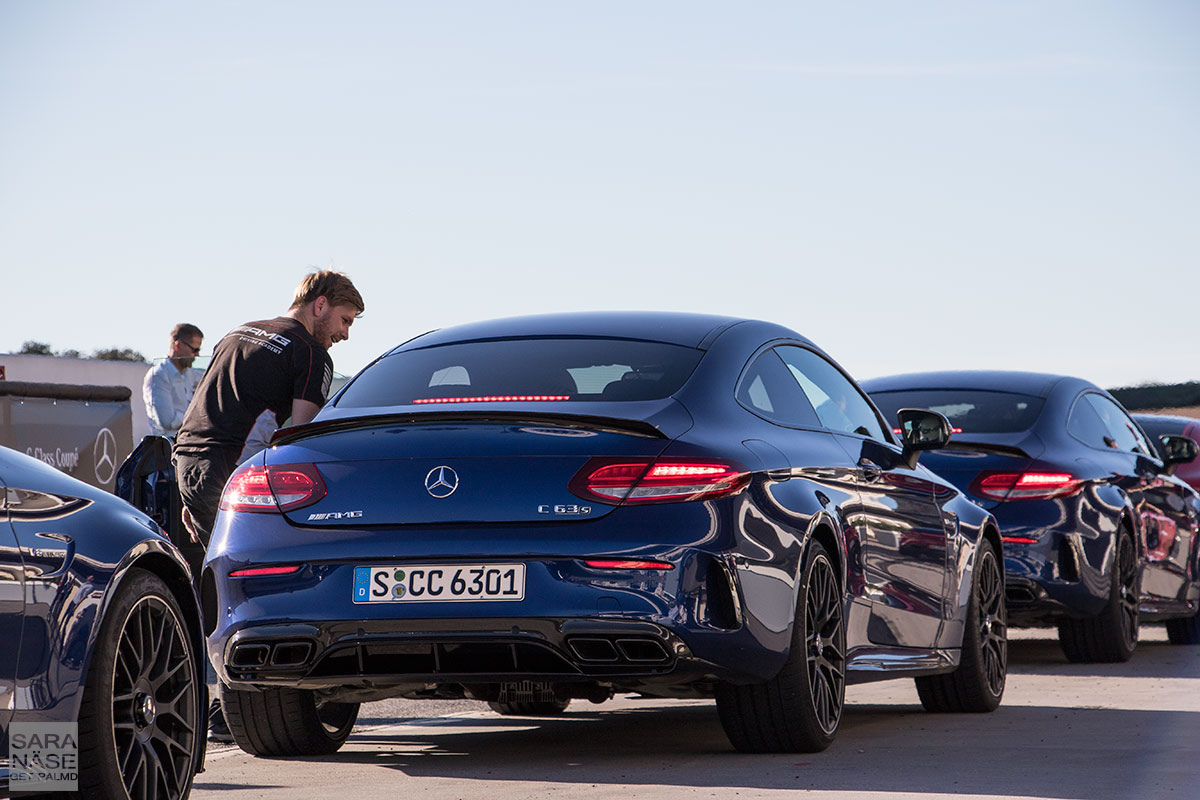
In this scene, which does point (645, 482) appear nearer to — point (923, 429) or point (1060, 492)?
point (923, 429)

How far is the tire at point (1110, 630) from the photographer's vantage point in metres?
11.2

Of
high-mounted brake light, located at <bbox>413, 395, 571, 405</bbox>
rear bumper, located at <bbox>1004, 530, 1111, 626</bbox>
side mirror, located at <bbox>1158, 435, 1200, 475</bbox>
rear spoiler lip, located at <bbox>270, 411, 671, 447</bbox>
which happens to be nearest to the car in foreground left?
rear spoiler lip, located at <bbox>270, 411, 671, 447</bbox>

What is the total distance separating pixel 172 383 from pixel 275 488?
6.69 metres

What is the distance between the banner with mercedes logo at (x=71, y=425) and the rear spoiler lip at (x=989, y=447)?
8612 millimetres

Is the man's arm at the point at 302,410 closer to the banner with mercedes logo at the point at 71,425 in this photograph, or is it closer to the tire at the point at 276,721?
the tire at the point at 276,721

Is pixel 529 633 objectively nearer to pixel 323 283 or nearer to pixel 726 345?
pixel 726 345

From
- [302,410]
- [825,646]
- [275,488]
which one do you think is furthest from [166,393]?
[825,646]

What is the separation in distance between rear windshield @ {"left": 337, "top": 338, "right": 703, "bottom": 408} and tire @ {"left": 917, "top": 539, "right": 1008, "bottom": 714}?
2.54 metres

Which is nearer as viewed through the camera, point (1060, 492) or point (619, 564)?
point (619, 564)

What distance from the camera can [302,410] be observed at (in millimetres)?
8031

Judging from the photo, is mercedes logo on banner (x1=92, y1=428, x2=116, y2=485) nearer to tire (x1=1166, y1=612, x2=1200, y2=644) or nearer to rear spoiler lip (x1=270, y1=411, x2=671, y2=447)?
tire (x1=1166, y1=612, x2=1200, y2=644)

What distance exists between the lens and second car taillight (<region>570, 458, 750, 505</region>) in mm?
6039

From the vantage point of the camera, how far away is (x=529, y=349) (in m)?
6.98

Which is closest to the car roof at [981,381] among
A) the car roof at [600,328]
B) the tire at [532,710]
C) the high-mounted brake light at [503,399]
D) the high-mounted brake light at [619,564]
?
the tire at [532,710]
